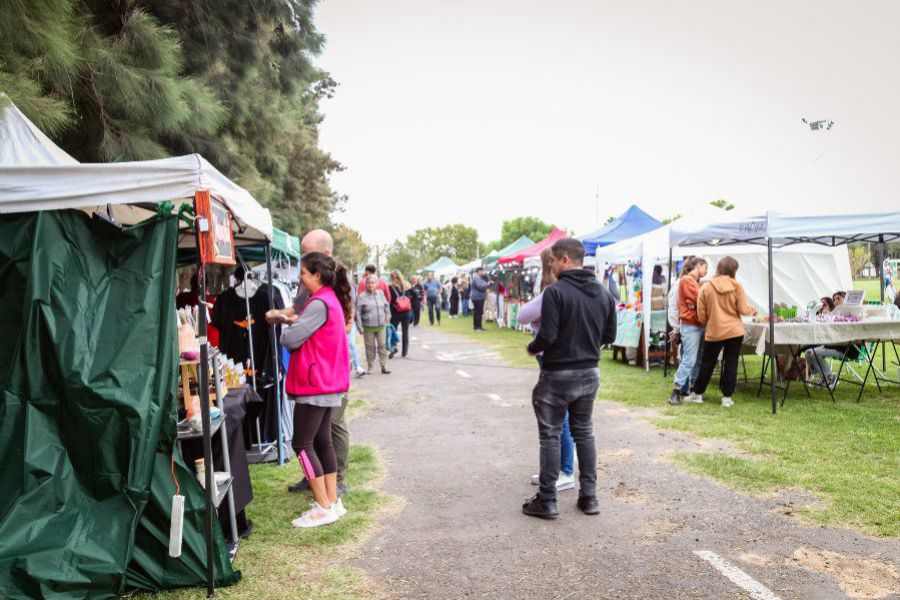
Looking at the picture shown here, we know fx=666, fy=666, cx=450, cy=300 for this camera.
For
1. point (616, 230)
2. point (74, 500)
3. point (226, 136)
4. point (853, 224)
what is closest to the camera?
point (74, 500)

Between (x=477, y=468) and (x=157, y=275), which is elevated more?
(x=157, y=275)

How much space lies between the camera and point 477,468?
Result: 19.0 ft

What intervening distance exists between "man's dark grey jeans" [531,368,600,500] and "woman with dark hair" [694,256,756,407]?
13.2 feet

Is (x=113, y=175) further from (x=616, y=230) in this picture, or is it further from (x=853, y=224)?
(x=616, y=230)

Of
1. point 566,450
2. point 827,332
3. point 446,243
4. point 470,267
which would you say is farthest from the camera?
point 446,243

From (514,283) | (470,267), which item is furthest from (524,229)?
(514,283)

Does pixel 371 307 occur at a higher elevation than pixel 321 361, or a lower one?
higher

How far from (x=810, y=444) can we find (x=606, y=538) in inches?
125

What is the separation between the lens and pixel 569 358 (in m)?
4.39

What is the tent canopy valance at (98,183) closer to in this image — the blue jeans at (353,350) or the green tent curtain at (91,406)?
the green tent curtain at (91,406)

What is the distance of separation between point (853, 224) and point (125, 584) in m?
7.91

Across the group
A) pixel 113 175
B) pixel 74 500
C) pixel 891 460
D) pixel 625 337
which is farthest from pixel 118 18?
pixel 625 337

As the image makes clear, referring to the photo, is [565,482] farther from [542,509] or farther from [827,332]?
[827,332]

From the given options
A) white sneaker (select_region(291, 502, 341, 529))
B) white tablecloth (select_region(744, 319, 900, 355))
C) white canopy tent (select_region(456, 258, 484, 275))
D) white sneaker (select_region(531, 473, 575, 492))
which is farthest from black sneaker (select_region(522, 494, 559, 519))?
white canopy tent (select_region(456, 258, 484, 275))
